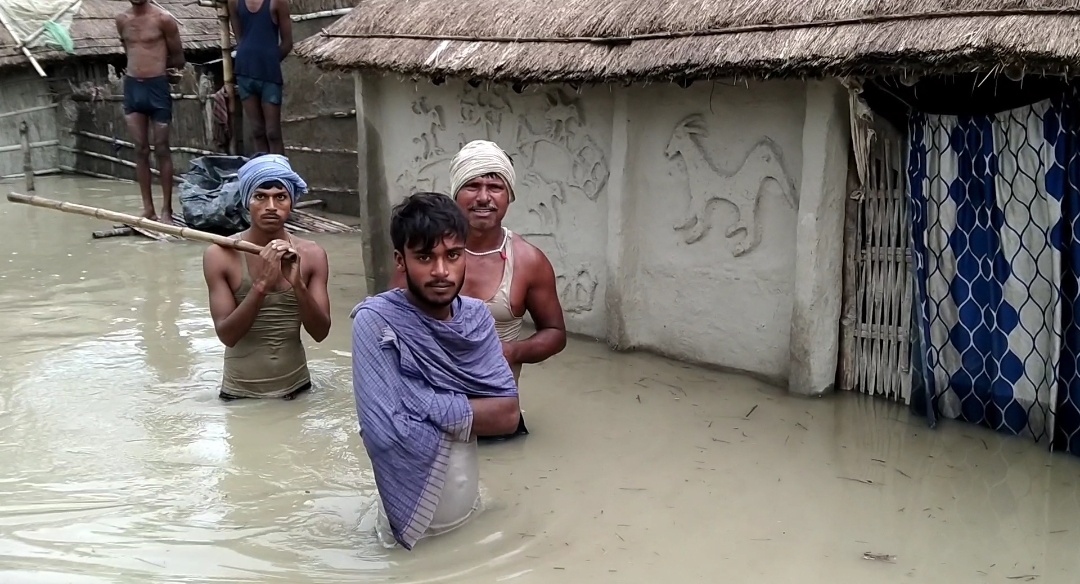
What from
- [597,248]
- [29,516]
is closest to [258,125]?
[597,248]

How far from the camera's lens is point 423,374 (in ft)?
10.6

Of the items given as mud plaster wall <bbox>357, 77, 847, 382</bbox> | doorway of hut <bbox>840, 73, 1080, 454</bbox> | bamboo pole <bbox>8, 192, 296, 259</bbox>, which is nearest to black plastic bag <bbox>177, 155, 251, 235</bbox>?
mud plaster wall <bbox>357, 77, 847, 382</bbox>

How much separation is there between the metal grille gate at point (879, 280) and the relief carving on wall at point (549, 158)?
1.52m

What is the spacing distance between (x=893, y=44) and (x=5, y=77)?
13087mm

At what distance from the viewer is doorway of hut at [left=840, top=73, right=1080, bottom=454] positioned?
4.21 meters

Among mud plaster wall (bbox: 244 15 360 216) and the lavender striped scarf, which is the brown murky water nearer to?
the lavender striped scarf

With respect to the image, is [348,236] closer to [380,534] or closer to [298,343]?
[298,343]

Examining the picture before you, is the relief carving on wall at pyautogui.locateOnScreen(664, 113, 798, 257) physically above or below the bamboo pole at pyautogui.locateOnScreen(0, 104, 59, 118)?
below

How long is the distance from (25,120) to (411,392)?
13128 millimetres

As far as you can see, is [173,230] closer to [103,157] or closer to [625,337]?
[625,337]

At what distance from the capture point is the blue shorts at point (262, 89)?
9227 mm

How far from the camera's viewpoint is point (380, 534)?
3518 mm

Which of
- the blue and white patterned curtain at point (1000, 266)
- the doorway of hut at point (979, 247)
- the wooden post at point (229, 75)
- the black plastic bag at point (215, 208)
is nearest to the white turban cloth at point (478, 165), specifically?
the doorway of hut at point (979, 247)

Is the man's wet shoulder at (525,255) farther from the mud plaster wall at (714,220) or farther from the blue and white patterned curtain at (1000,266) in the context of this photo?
the blue and white patterned curtain at (1000,266)
